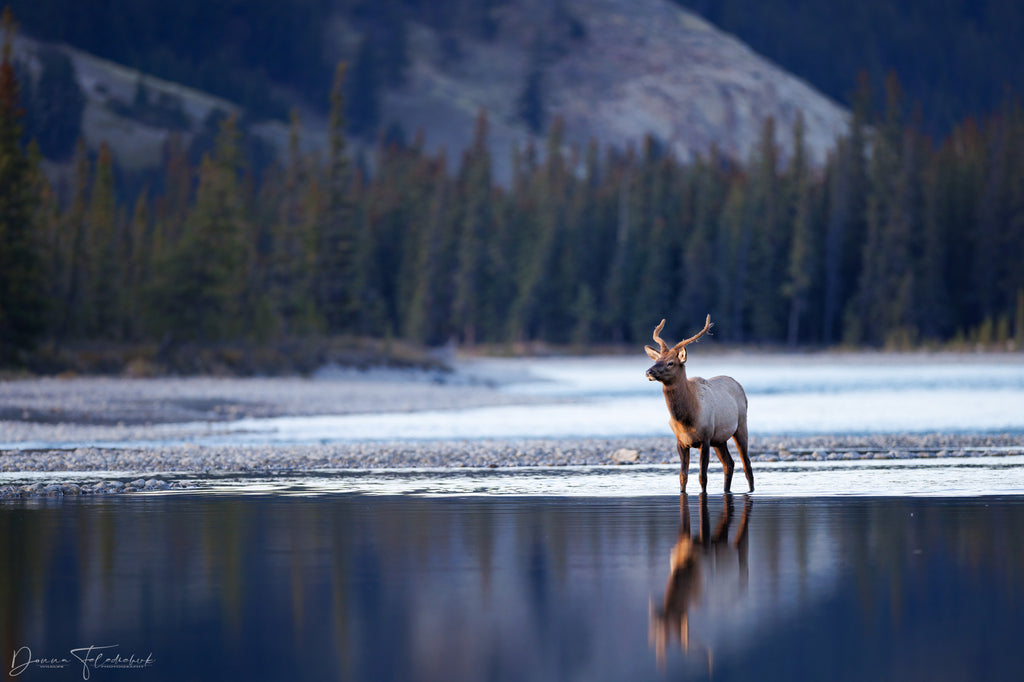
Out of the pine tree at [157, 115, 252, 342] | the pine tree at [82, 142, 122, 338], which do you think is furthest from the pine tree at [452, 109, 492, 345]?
the pine tree at [157, 115, 252, 342]

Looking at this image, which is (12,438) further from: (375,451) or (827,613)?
(827,613)

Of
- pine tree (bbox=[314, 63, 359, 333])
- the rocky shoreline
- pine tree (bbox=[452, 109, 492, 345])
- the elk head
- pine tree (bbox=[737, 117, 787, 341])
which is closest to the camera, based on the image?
the elk head

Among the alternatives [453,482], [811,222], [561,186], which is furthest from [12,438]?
[561,186]

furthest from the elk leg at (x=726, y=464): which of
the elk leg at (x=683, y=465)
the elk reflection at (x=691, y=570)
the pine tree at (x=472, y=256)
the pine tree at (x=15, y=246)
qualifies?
the pine tree at (x=472, y=256)

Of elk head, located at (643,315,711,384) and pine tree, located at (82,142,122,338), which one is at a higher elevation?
pine tree, located at (82,142,122,338)

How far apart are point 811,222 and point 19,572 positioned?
328 feet

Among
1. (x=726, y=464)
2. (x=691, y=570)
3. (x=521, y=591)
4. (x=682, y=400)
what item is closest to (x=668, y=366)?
(x=682, y=400)

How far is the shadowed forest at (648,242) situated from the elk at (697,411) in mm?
61518

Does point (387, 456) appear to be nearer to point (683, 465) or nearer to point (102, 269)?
point (683, 465)

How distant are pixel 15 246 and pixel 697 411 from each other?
37526 mm

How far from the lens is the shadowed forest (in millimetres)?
86750

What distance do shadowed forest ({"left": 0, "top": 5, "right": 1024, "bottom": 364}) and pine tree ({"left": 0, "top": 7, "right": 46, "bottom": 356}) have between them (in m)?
27.5

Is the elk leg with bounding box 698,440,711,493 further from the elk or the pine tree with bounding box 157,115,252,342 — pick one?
the pine tree with bounding box 157,115,252,342

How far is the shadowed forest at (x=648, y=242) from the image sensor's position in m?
86.8
